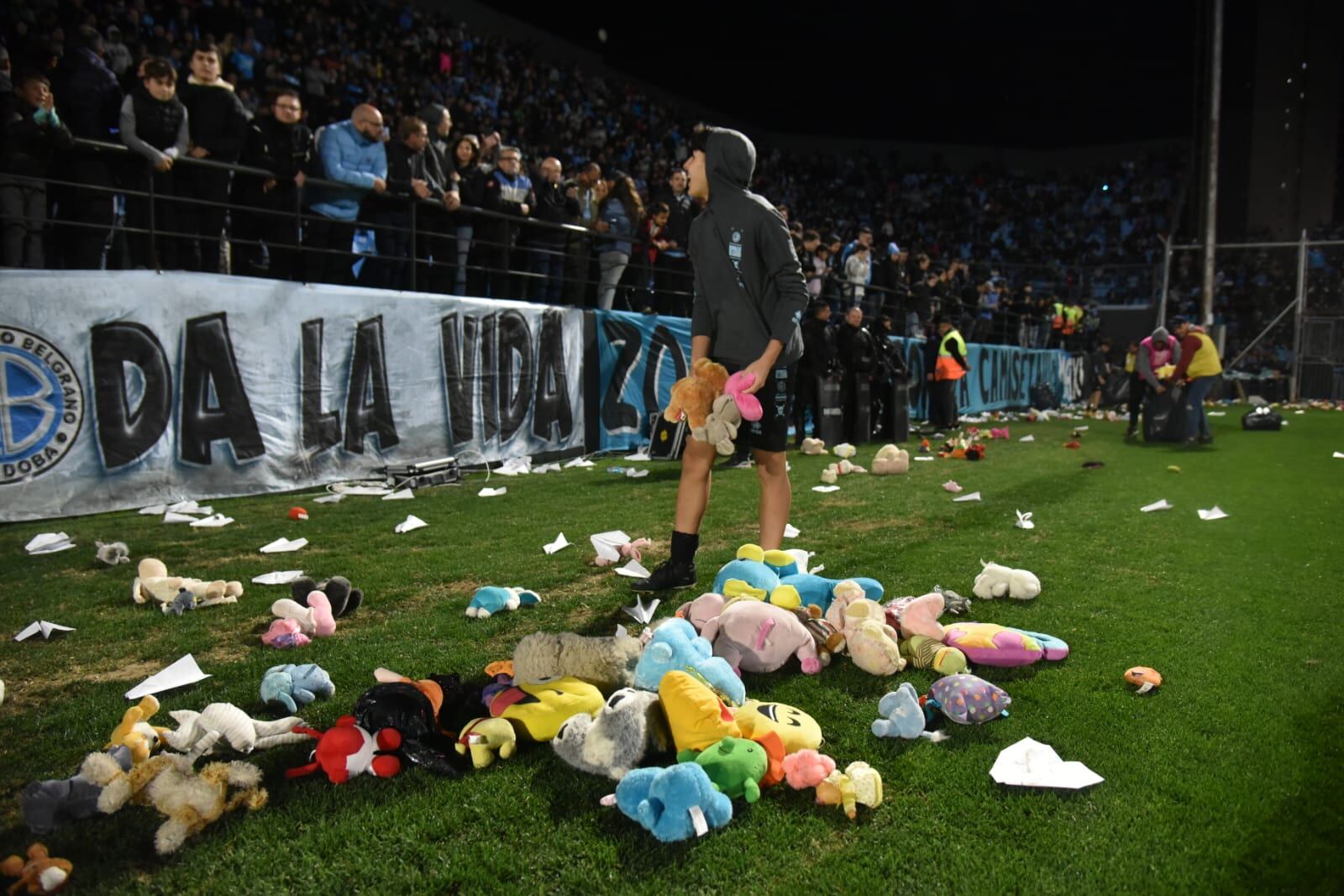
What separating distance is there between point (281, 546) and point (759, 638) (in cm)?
337

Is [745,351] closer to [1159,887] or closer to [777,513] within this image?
[777,513]

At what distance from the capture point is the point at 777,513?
3.94 meters

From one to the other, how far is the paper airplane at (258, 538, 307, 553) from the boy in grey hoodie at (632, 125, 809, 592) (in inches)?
89.9

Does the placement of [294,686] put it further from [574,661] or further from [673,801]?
[673,801]

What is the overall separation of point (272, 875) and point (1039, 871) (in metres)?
1.59

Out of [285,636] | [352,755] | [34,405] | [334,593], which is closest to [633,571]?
[334,593]

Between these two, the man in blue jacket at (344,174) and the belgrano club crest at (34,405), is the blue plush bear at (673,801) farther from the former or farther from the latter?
the man in blue jacket at (344,174)

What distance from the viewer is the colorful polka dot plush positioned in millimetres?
2412

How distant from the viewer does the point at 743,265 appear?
12.4ft

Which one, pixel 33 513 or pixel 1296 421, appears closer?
pixel 33 513

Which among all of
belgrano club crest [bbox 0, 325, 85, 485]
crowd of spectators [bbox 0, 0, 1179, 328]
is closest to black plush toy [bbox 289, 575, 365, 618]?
belgrano club crest [bbox 0, 325, 85, 485]

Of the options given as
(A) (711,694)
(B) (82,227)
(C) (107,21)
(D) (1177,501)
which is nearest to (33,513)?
(B) (82,227)

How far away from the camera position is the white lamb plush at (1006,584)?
12.0 ft

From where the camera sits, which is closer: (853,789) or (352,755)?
(853,789)
